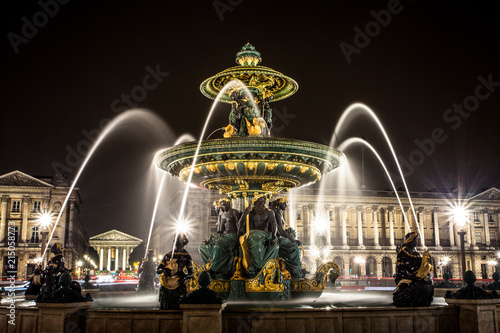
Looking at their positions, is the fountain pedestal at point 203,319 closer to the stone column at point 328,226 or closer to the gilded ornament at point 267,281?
the gilded ornament at point 267,281

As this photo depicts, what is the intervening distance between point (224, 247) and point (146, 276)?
9.49ft

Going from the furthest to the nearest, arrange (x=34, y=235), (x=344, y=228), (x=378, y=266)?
(x=378, y=266)
(x=344, y=228)
(x=34, y=235)

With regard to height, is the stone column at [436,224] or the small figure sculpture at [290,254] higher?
the stone column at [436,224]

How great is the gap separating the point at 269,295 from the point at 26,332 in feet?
13.2

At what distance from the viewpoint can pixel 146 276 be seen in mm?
11547

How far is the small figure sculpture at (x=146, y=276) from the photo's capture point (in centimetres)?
1149

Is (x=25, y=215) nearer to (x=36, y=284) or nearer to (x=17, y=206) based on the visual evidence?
(x=17, y=206)

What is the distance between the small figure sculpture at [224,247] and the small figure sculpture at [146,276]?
223 centimetres

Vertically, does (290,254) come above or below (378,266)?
above

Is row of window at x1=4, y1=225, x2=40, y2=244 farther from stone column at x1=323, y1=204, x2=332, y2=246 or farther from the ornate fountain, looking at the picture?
the ornate fountain

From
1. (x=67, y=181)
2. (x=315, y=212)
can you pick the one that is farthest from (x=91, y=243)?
(x=315, y=212)

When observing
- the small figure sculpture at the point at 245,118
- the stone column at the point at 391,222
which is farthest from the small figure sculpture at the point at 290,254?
the stone column at the point at 391,222

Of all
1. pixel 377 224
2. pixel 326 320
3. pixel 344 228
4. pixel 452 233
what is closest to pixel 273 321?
pixel 326 320

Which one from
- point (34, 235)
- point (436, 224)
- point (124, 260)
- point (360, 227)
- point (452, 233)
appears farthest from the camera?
point (124, 260)
